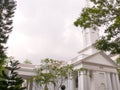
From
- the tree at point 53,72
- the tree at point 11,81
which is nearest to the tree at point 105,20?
the tree at point 11,81

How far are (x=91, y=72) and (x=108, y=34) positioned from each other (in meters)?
16.2

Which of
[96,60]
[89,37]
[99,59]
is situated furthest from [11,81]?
[89,37]

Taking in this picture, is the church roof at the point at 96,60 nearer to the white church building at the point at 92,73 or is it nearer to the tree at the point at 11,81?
the white church building at the point at 92,73

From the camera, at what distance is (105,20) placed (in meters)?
8.98

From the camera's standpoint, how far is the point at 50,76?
707 inches

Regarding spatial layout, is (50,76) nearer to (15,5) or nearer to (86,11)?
(15,5)

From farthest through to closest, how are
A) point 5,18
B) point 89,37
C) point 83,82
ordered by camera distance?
point 89,37
point 83,82
point 5,18

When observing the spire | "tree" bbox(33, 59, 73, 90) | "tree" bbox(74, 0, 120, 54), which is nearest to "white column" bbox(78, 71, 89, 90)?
"tree" bbox(33, 59, 73, 90)

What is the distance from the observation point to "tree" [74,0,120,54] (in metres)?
8.70

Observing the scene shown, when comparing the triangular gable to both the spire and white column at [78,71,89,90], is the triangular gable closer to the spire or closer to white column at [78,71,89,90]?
white column at [78,71,89,90]

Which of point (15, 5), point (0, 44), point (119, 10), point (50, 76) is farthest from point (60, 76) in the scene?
point (119, 10)

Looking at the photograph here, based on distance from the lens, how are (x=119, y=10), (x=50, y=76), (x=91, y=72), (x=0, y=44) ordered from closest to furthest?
(x=119, y=10) < (x=0, y=44) < (x=50, y=76) < (x=91, y=72)

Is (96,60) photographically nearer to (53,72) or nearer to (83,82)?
(83,82)

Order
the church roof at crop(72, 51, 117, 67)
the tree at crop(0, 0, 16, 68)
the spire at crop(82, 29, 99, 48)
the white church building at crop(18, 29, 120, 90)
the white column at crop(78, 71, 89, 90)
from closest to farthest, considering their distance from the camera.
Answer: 1. the tree at crop(0, 0, 16, 68)
2. the white column at crop(78, 71, 89, 90)
3. the white church building at crop(18, 29, 120, 90)
4. the church roof at crop(72, 51, 117, 67)
5. the spire at crop(82, 29, 99, 48)
